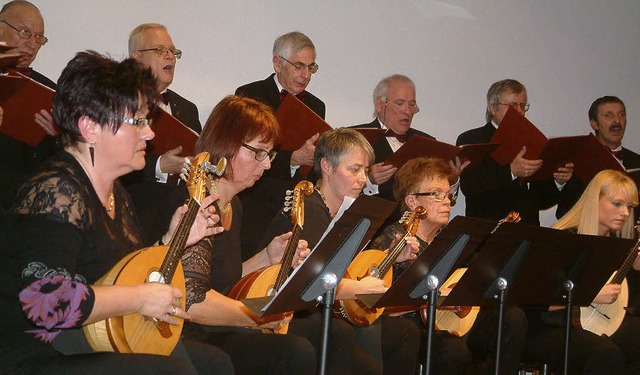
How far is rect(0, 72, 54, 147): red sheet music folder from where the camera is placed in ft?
12.5

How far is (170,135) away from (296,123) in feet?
2.47

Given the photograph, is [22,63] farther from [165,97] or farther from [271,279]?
[271,279]

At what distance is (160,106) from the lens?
4.61 meters

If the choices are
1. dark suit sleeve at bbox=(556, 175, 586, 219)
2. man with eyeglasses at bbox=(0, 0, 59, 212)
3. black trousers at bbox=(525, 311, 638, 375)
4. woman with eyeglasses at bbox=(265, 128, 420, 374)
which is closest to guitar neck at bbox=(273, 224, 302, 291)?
woman with eyeglasses at bbox=(265, 128, 420, 374)

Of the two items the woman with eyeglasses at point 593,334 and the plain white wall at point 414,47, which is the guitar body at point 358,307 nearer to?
the woman with eyeglasses at point 593,334

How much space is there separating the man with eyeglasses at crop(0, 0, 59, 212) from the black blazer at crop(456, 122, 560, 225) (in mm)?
2705

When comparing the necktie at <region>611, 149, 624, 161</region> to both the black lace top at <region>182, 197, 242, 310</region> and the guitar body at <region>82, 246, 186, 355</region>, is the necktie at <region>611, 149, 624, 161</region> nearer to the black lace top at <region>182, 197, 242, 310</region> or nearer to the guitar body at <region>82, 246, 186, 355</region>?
the black lace top at <region>182, 197, 242, 310</region>

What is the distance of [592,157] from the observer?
5809 mm

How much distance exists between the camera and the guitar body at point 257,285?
359cm

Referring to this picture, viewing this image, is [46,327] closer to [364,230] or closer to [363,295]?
[364,230]

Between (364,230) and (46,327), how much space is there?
1.23 metres

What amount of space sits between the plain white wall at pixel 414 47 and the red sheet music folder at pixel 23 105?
1.00 metres

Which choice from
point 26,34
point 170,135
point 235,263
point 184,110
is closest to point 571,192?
point 184,110

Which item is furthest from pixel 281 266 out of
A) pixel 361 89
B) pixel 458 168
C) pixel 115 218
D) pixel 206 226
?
pixel 361 89
